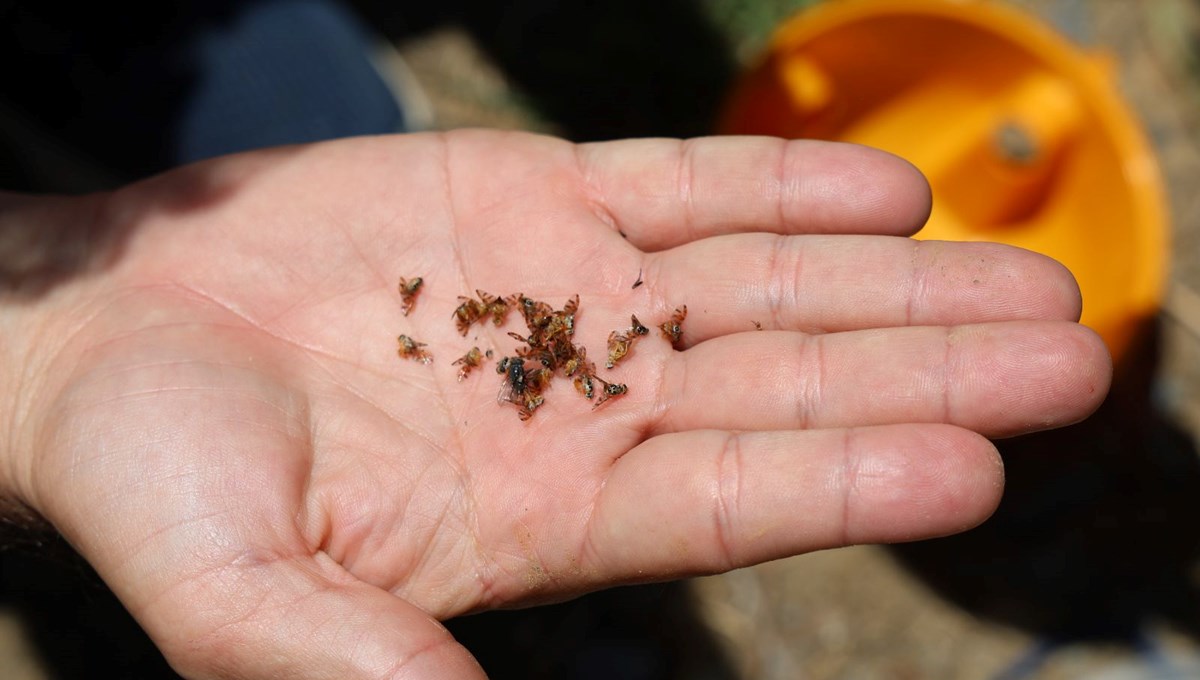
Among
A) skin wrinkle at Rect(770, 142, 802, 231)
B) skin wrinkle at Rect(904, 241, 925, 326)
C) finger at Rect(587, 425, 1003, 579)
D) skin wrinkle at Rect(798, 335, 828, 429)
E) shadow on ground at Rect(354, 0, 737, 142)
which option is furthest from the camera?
shadow on ground at Rect(354, 0, 737, 142)

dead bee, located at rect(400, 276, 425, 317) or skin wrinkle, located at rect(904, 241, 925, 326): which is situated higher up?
dead bee, located at rect(400, 276, 425, 317)

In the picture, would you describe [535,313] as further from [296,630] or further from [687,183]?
[296,630]

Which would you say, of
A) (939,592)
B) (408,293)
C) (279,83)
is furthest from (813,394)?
Result: (279,83)

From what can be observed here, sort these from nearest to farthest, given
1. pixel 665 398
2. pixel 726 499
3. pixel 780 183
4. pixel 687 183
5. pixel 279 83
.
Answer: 1. pixel 726 499
2. pixel 665 398
3. pixel 780 183
4. pixel 687 183
5. pixel 279 83

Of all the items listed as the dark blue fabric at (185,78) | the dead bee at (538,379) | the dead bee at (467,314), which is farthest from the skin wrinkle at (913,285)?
the dark blue fabric at (185,78)

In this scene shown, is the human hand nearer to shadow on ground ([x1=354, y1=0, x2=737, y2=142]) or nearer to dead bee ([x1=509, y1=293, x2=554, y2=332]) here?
dead bee ([x1=509, y1=293, x2=554, y2=332])

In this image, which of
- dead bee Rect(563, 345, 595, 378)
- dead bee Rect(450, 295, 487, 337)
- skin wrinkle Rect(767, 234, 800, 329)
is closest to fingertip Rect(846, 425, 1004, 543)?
skin wrinkle Rect(767, 234, 800, 329)

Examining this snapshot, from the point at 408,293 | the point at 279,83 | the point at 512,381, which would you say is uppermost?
the point at 279,83

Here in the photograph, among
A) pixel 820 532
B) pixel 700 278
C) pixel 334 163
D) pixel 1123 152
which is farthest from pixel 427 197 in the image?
pixel 1123 152
